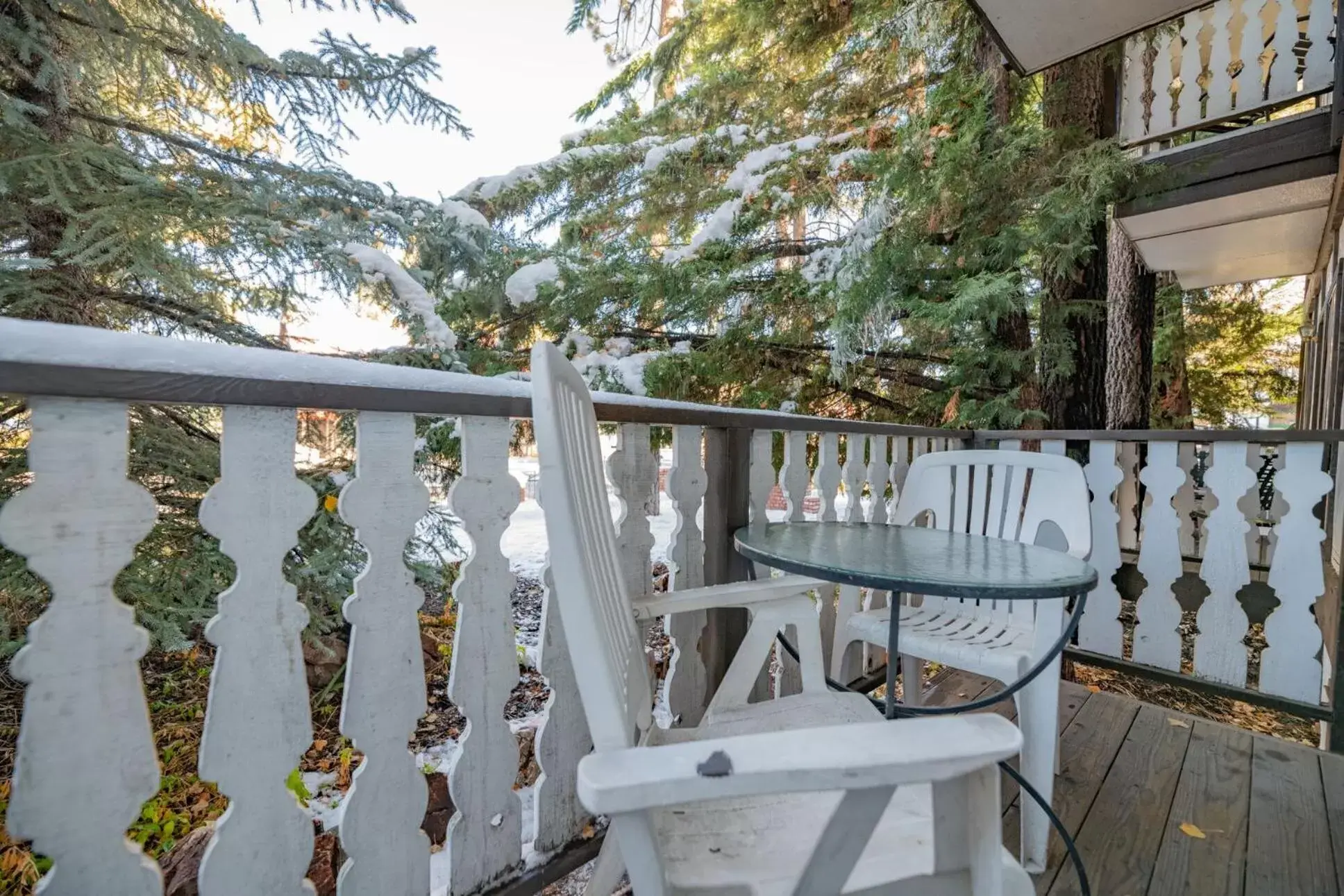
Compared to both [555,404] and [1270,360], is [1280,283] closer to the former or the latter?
[1270,360]

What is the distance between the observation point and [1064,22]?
277 centimetres

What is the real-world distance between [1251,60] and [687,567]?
213 inches

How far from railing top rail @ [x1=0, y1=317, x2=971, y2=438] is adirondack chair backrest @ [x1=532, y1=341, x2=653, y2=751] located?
0.68 feet

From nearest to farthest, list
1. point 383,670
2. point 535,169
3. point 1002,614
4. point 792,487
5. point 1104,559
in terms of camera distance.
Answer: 1. point 383,670
2. point 1002,614
3. point 792,487
4. point 1104,559
5. point 535,169

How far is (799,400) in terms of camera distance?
20.3 ft

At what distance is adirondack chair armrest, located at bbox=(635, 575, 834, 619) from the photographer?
49.6 inches

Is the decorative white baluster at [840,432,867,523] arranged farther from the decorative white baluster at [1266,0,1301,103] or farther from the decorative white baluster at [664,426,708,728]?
the decorative white baluster at [1266,0,1301,103]

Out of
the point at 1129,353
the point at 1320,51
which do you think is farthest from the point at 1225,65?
the point at 1129,353

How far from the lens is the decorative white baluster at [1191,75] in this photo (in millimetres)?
4223

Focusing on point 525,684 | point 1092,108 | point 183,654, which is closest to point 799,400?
point 1092,108

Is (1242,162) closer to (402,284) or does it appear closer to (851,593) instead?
(851,593)

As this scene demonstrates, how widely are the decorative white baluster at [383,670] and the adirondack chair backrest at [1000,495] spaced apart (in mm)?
1686

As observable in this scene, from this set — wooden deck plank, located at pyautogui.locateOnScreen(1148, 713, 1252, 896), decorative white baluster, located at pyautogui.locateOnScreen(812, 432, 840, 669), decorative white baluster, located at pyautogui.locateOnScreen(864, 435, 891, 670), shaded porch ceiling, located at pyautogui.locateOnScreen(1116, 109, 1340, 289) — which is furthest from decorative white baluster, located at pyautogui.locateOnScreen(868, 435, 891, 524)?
shaded porch ceiling, located at pyautogui.locateOnScreen(1116, 109, 1340, 289)

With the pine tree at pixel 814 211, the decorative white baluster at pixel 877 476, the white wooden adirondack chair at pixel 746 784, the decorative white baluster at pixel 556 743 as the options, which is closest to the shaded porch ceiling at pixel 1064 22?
the pine tree at pixel 814 211
